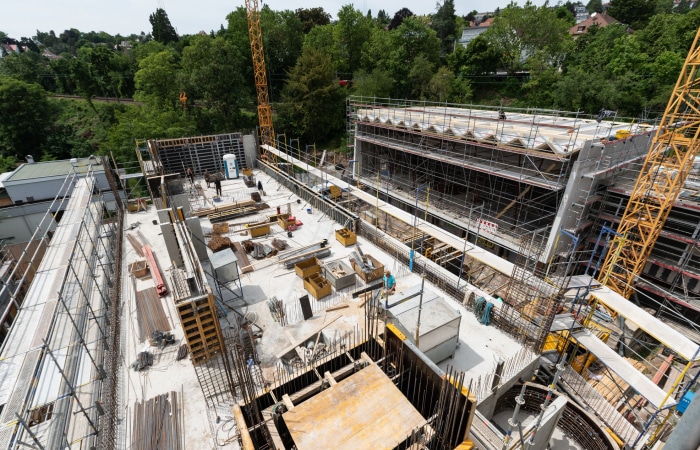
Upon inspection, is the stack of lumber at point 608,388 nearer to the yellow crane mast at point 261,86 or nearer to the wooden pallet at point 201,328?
the wooden pallet at point 201,328

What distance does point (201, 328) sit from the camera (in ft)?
33.3

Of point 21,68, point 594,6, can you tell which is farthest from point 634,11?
point 21,68

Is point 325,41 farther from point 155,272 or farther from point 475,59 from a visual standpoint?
point 155,272

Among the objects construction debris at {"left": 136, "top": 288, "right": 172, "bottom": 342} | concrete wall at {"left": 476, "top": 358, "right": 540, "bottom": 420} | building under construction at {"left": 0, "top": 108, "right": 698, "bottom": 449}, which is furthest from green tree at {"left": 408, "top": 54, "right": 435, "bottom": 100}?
construction debris at {"left": 136, "top": 288, "right": 172, "bottom": 342}

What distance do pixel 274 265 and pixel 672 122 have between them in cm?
2114

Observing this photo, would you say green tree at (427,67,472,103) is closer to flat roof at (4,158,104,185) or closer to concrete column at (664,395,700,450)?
flat roof at (4,158,104,185)

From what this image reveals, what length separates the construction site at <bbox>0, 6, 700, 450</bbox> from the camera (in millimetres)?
7414

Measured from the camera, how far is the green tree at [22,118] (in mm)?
43875

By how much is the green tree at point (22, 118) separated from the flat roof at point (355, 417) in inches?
2336

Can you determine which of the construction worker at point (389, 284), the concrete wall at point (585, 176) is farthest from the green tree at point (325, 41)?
the construction worker at point (389, 284)

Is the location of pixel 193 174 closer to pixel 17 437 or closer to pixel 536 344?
pixel 17 437

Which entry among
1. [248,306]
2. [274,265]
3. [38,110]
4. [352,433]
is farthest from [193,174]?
[38,110]

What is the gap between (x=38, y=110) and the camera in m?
45.7

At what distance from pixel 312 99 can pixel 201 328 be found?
130ft
